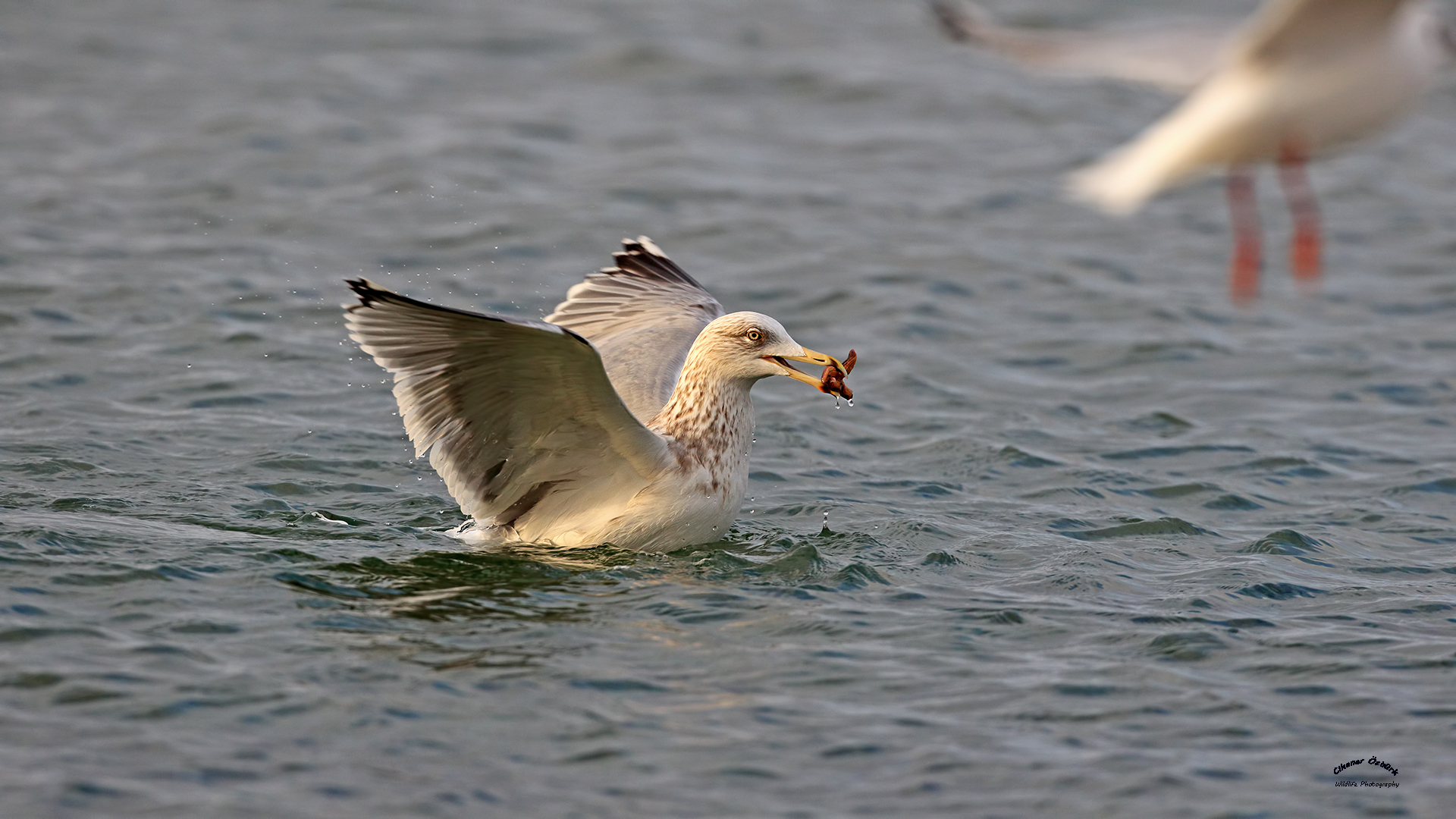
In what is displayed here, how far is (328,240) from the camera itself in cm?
1404

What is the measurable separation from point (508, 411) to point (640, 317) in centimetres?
193

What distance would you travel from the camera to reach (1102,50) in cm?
813

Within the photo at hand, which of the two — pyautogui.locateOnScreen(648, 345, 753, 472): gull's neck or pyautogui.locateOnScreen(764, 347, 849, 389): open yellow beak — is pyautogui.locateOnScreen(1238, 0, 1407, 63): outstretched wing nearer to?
pyautogui.locateOnScreen(764, 347, 849, 389): open yellow beak

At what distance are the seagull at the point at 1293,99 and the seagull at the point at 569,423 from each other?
5.62 feet

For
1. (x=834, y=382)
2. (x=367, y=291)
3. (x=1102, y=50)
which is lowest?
(x=834, y=382)

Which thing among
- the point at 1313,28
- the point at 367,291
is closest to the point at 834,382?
the point at 367,291

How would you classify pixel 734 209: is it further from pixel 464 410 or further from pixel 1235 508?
pixel 464 410

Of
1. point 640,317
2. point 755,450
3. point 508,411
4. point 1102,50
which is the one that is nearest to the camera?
point 508,411

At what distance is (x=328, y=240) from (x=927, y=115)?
21.8ft

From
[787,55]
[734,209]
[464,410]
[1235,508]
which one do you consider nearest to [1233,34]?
[1235,508]

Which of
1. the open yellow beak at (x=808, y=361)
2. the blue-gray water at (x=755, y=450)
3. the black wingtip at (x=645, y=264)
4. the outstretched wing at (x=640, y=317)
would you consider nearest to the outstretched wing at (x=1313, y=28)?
the open yellow beak at (x=808, y=361)

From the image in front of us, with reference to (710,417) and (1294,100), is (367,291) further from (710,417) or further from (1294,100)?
(1294,100)

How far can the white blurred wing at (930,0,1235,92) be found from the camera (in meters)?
7.88

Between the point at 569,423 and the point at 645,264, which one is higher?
the point at 645,264
